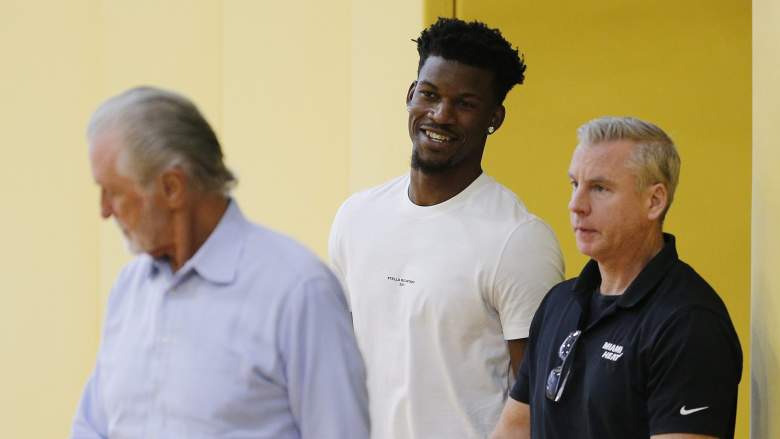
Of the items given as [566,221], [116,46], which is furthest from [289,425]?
[116,46]

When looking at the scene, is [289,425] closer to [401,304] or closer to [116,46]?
[401,304]

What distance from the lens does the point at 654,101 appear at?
160 inches

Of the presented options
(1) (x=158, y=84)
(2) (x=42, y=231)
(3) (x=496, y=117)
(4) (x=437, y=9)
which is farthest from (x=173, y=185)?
(2) (x=42, y=231)

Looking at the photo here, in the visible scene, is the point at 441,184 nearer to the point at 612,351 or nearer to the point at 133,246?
the point at 612,351

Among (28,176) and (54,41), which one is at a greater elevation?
(54,41)

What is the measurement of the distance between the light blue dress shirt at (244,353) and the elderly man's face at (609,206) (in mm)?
809

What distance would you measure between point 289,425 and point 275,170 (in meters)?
2.77

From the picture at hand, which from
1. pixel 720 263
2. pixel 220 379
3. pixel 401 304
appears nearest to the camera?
pixel 220 379

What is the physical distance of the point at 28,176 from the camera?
4922 millimetres

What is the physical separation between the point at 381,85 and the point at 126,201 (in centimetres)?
264

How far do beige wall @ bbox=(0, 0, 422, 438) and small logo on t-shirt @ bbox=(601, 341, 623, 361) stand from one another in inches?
81.5

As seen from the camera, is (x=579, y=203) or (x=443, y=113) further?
(x=443, y=113)

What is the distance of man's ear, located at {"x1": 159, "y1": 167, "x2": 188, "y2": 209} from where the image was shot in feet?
6.33

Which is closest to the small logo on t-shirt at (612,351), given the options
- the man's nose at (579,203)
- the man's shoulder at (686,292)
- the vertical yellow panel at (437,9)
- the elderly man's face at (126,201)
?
the man's shoulder at (686,292)
